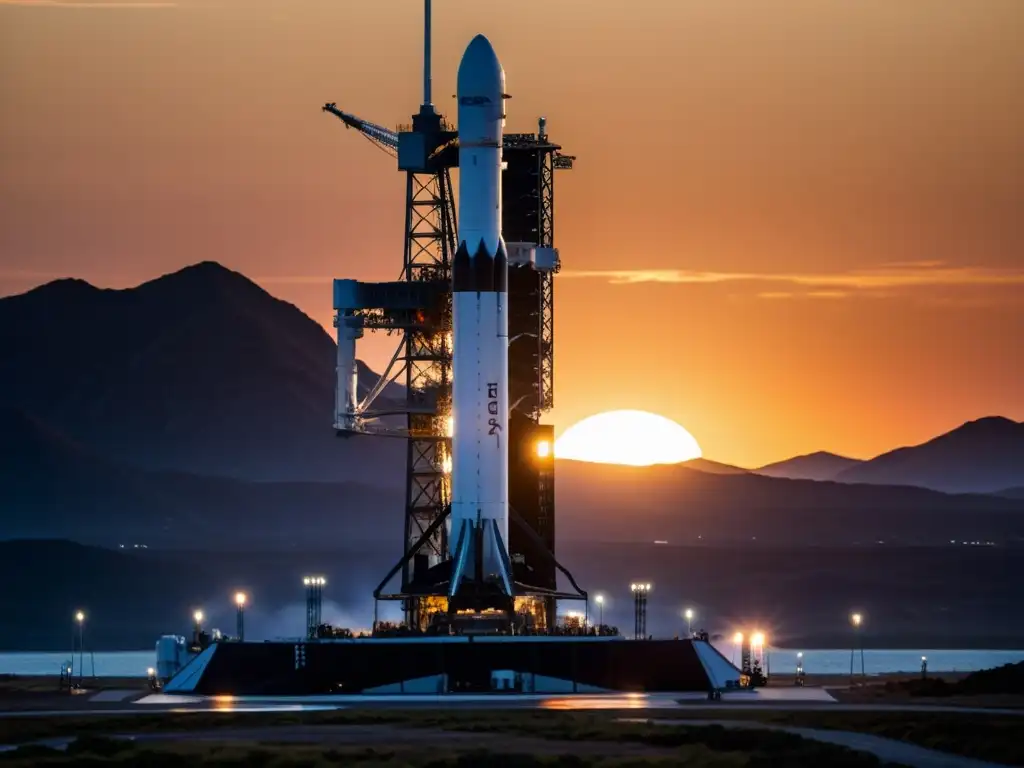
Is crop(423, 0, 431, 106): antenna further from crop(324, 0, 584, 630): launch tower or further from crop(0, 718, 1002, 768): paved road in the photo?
crop(0, 718, 1002, 768): paved road

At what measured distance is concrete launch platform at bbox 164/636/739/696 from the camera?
119 m

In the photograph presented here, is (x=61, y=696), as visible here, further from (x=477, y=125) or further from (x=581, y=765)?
(x=581, y=765)

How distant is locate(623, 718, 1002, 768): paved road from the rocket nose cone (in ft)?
136

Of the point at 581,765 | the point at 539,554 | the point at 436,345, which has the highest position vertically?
the point at 436,345

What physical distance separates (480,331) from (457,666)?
Result: 62.4 ft

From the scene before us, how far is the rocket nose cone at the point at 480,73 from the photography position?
129 m

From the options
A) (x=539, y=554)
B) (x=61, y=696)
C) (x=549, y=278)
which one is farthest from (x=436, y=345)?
(x=61, y=696)

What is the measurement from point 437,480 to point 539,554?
1577cm

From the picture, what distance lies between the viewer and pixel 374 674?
119 m

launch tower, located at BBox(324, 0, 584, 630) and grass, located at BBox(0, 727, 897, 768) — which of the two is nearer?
grass, located at BBox(0, 727, 897, 768)

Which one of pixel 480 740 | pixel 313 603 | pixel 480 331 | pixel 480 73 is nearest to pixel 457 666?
pixel 313 603

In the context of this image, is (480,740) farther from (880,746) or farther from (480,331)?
(480,331)

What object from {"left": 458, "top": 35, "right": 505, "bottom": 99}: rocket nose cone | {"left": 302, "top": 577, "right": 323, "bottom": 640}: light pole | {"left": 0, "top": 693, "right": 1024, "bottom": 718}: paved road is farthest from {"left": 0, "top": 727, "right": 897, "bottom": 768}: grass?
{"left": 458, "top": 35, "right": 505, "bottom": 99}: rocket nose cone

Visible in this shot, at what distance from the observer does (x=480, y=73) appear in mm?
129375
